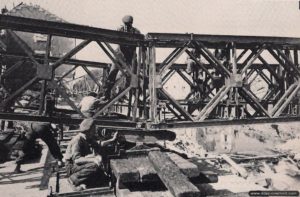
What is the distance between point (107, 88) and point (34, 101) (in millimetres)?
3288

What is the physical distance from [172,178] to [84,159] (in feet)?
7.76

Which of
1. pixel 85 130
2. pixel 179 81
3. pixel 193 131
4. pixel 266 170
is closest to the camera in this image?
pixel 85 130

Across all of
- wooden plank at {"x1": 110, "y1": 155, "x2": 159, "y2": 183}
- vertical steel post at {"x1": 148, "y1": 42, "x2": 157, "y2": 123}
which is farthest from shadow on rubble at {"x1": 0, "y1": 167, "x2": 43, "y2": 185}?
vertical steel post at {"x1": 148, "y1": 42, "x2": 157, "y2": 123}

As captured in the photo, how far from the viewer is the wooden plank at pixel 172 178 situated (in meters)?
4.11

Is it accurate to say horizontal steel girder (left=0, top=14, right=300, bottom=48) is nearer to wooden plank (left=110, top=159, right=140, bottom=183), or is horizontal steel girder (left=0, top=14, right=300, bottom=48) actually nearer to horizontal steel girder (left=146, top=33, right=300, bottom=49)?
horizontal steel girder (left=146, top=33, right=300, bottom=49)

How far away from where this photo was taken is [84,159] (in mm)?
6414

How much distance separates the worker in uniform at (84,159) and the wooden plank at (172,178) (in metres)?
1.26

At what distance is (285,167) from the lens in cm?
1078

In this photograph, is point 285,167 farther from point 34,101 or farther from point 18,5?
point 18,5

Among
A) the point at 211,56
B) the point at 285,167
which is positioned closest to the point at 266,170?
the point at 285,167

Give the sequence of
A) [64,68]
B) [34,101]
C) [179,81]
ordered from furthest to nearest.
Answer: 1. [179,81]
2. [64,68]
3. [34,101]

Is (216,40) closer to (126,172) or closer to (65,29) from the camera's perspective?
(65,29)

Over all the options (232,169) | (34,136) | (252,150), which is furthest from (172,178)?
(252,150)

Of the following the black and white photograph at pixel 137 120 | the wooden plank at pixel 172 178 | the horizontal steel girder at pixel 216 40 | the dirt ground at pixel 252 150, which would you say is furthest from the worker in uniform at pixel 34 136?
the dirt ground at pixel 252 150
